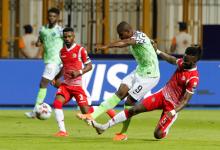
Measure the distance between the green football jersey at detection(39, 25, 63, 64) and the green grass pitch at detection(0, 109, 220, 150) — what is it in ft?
4.57

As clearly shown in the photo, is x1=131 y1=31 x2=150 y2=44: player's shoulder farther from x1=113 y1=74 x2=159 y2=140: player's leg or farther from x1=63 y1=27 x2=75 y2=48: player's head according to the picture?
x1=63 y1=27 x2=75 y2=48: player's head

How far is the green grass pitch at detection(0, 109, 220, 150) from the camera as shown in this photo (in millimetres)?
17500

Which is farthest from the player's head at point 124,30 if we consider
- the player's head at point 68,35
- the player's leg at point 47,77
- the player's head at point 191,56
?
the player's leg at point 47,77

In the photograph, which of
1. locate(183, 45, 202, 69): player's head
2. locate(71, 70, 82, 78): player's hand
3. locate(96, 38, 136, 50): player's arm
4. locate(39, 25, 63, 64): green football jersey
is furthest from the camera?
locate(39, 25, 63, 64): green football jersey

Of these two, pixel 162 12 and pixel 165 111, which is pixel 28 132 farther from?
pixel 162 12

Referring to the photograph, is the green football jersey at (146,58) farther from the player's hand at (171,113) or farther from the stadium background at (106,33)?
the stadium background at (106,33)

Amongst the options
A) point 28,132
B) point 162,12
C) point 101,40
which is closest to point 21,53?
point 101,40

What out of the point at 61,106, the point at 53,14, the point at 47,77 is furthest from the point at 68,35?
the point at 47,77

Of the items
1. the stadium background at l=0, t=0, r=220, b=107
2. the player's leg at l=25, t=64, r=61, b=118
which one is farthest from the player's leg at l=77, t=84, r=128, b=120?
the stadium background at l=0, t=0, r=220, b=107

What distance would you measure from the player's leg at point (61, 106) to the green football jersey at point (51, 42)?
175 inches

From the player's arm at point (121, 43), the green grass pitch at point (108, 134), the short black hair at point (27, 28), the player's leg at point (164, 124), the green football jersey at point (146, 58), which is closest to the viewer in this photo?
the green grass pitch at point (108, 134)

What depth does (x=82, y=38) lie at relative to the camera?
3253 cm

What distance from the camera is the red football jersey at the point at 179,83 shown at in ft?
61.0

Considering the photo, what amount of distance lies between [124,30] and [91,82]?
354 inches
